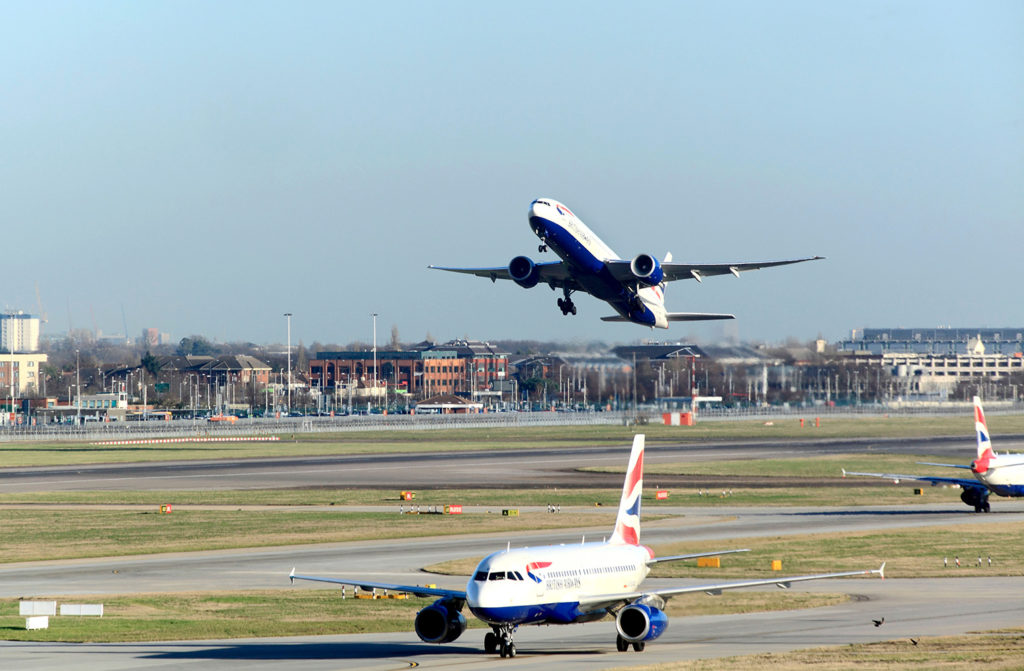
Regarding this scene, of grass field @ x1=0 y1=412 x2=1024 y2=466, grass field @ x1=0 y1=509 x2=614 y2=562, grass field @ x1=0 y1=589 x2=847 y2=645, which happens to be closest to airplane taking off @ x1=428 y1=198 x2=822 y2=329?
grass field @ x1=0 y1=509 x2=614 y2=562

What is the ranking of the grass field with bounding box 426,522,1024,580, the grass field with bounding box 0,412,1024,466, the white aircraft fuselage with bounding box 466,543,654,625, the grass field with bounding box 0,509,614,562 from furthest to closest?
the grass field with bounding box 0,412,1024,466
the grass field with bounding box 0,509,614,562
the grass field with bounding box 426,522,1024,580
the white aircraft fuselage with bounding box 466,543,654,625

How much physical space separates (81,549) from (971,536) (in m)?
47.9

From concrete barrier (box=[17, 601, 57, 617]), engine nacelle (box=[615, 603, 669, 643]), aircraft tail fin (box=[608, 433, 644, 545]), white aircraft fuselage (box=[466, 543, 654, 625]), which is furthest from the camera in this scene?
concrete barrier (box=[17, 601, 57, 617])

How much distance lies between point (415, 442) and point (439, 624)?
458 feet

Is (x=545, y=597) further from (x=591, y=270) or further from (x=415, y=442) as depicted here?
(x=415, y=442)

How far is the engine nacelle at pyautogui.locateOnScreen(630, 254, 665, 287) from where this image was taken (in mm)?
81250

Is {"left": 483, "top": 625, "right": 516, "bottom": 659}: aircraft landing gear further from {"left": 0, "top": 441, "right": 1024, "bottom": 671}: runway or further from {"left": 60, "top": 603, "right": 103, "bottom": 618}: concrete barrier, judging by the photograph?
{"left": 60, "top": 603, "right": 103, "bottom": 618}: concrete barrier

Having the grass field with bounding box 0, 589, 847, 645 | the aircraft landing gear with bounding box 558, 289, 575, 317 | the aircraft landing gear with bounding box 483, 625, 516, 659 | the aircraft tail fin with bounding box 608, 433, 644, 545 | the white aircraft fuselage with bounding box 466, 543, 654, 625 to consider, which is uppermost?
the aircraft landing gear with bounding box 558, 289, 575, 317

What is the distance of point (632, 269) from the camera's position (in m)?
81.1

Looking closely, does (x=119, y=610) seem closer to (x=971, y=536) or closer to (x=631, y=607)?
(x=631, y=607)

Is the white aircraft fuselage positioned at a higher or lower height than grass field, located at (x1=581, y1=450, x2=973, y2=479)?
higher

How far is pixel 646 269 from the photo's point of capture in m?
81.6

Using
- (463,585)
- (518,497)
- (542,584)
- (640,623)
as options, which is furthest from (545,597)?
(518,497)

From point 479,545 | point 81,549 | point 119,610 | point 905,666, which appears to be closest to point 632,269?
point 479,545
